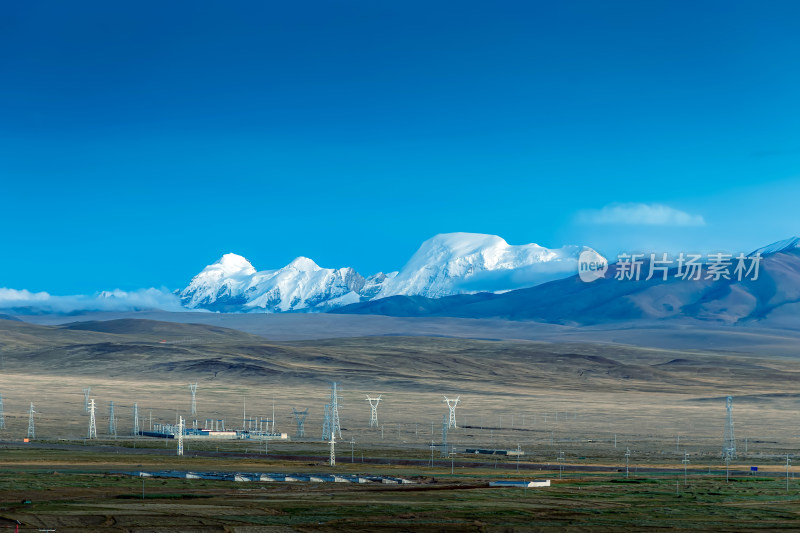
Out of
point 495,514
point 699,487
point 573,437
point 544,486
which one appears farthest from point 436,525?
point 573,437

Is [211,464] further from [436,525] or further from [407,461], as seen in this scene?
[436,525]

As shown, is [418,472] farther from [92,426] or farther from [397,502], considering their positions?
[92,426]

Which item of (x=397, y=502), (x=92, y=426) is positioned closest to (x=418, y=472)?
(x=397, y=502)

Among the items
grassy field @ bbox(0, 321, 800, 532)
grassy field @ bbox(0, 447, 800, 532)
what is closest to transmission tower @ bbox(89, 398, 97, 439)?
grassy field @ bbox(0, 321, 800, 532)

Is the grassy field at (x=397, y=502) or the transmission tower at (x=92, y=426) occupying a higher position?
the transmission tower at (x=92, y=426)

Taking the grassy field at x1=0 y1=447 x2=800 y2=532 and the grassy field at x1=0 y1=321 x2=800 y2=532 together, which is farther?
the grassy field at x1=0 y1=321 x2=800 y2=532

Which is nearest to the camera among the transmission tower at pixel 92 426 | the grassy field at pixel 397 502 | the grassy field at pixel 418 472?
the grassy field at pixel 397 502

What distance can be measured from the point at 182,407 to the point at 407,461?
88.6m

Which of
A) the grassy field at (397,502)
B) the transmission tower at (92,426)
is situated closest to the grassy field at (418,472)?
the grassy field at (397,502)

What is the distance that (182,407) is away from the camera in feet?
600

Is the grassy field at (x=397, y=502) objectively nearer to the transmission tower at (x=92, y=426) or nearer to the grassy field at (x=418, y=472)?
the grassy field at (x=418, y=472)

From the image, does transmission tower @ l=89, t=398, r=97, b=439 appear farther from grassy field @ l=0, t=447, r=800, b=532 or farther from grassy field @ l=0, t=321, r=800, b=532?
grassy field @ l=0, t=447, r=800, b=532

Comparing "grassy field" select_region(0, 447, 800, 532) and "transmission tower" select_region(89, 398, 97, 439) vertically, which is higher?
"transmission tower" select_region(89, 398, 97, 439)

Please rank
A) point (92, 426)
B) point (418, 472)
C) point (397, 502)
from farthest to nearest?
1. point (92, 426)
2. point (418, 472)
3. point (397, 502)
